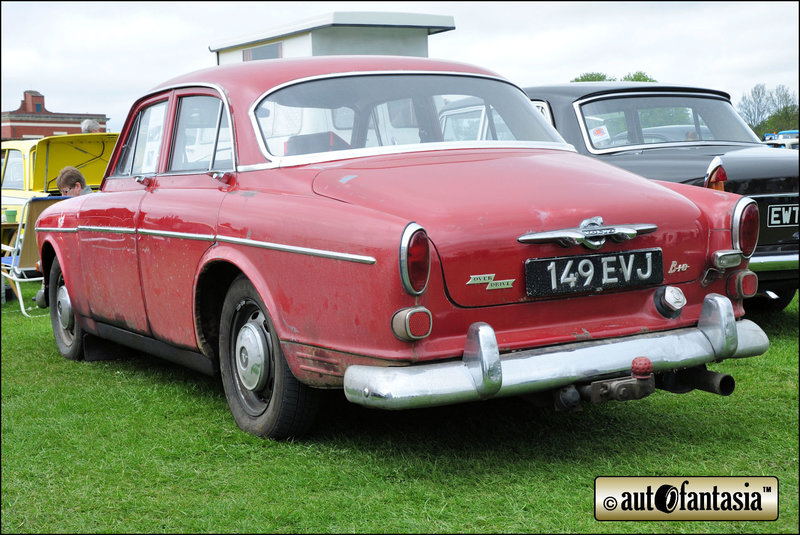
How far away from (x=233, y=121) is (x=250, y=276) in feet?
2.93

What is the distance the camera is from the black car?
237 inches

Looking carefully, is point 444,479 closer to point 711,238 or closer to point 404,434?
point 404,434

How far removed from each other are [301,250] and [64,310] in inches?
127

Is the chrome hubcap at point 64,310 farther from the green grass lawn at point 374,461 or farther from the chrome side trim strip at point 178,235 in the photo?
the chrome side trim strip at point 178,235

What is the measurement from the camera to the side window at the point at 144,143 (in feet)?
17.7

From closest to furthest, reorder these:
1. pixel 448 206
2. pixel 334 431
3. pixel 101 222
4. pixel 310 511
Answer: pixel 310 511 < pixel 448 206 < pixel 334 431 < pixel 101 222

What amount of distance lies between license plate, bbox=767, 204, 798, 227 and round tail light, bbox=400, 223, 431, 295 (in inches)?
137

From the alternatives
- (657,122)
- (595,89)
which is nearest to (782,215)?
(657,122)

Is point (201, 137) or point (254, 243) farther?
point (201, 137)

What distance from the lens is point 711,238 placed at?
4.03 metres

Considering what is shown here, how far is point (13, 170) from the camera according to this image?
12.2 metres

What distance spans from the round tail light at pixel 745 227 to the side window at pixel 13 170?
987 centimetres

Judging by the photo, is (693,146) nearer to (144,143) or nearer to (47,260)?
(144,143)

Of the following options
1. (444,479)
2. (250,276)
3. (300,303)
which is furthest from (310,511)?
(250,276)
